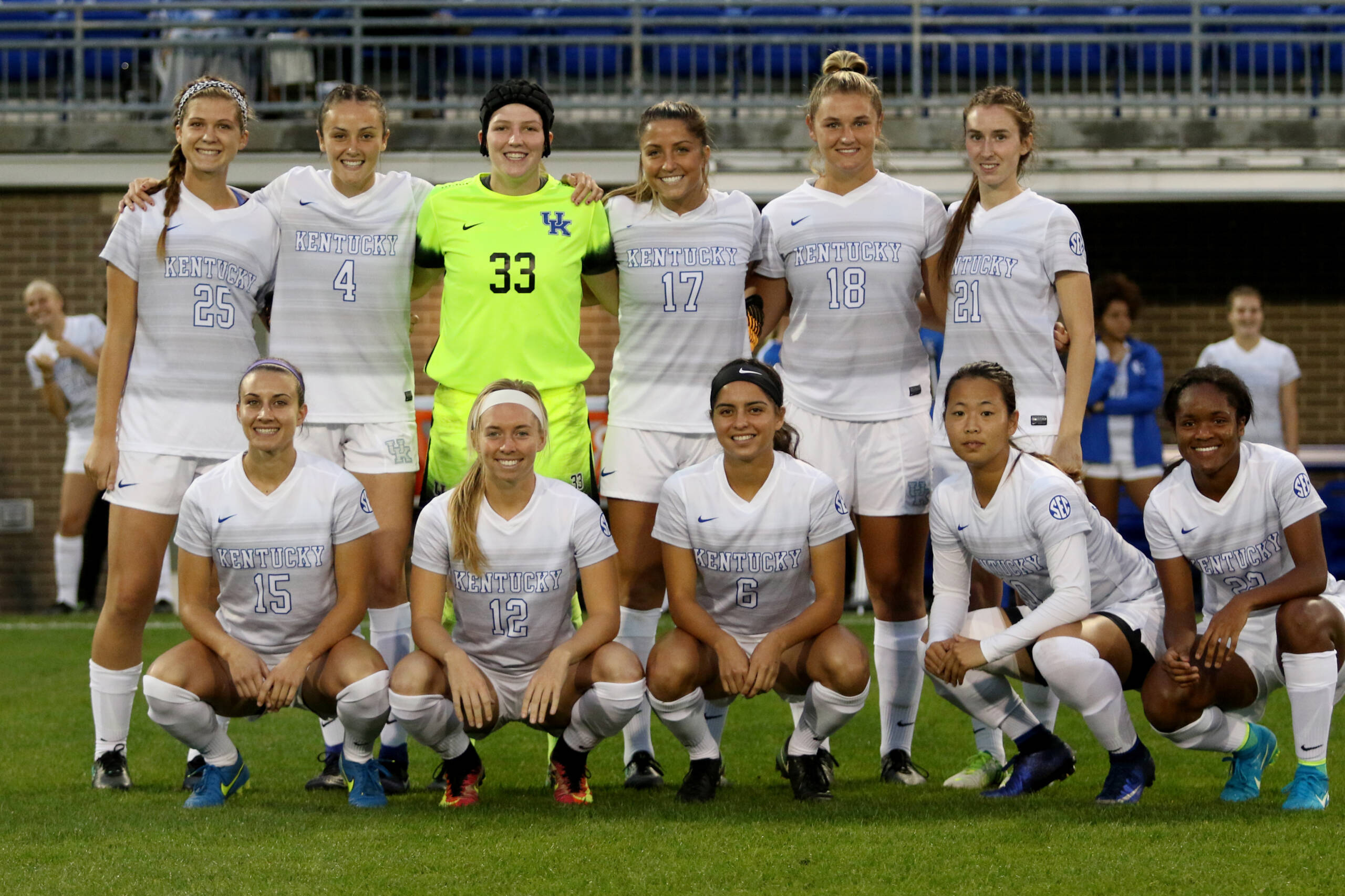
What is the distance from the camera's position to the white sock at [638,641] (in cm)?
509

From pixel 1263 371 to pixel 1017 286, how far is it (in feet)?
17.8

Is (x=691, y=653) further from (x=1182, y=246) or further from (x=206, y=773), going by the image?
(x=1182, y=246)

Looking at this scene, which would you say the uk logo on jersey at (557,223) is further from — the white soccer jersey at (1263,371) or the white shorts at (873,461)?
the white soccer jersey at (1263,371)

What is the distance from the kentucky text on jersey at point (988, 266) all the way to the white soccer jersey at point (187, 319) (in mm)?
2217

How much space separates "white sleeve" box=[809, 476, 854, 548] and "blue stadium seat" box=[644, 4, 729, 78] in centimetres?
775

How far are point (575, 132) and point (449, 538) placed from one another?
23.9 feet

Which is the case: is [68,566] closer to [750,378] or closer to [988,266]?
[750,378]

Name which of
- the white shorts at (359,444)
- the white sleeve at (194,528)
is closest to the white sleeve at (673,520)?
the white shorts at (359,444)

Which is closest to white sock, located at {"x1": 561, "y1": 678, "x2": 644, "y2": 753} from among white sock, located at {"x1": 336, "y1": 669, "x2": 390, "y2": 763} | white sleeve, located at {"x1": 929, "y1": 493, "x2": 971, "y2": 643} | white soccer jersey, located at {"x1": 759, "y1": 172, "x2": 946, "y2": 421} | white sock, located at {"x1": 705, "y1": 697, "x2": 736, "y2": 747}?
white sock, located at {"x1": 705, "y1": 697, "x2": 736, "y2": 747}

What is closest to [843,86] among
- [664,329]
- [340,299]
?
[664,329]

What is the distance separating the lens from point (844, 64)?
5.18m

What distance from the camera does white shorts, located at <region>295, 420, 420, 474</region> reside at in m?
5.01

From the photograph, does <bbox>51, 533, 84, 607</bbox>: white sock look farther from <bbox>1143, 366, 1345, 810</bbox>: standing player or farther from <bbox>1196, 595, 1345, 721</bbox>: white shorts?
<bbox>1196, 595, 1345, 721</bbox>: white shorts

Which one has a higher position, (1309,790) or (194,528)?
(194,528)
